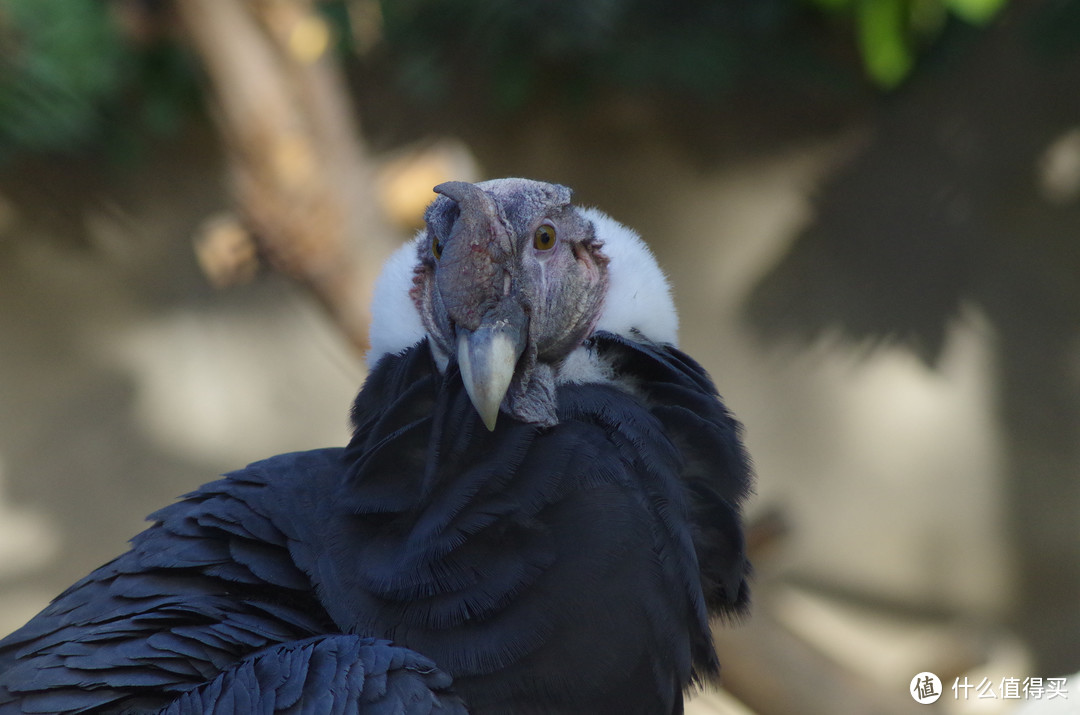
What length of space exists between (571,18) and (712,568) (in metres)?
2.54

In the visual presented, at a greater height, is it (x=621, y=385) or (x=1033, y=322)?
(x=1033, y=322)

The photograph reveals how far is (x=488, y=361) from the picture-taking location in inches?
53.6

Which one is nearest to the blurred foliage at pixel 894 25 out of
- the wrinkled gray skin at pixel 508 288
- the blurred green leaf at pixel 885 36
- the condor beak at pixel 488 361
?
the blurred green leaf at pixel 885 36

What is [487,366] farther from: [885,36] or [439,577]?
[885,36]

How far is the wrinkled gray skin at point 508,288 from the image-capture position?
1.40 m

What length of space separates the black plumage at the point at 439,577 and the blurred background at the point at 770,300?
9.28 feet

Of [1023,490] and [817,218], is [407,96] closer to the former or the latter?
[817,218]

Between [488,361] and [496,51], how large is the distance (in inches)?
115

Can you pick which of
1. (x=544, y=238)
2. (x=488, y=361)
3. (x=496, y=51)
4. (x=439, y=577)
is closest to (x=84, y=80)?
(x=496, y=51)

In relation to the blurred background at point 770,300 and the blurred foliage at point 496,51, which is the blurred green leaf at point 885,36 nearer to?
the blurred foliage at point 496,51

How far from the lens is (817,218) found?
4.54 metres

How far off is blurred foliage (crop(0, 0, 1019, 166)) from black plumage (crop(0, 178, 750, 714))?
8.00 feet

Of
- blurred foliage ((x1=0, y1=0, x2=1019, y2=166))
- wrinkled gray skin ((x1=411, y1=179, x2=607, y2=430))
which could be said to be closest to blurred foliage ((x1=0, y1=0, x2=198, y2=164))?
blurred foliage ((x1=0, y1=0, x2=1019, y2=166))

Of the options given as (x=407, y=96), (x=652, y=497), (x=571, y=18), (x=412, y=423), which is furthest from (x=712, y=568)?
(x=407, y=96)
